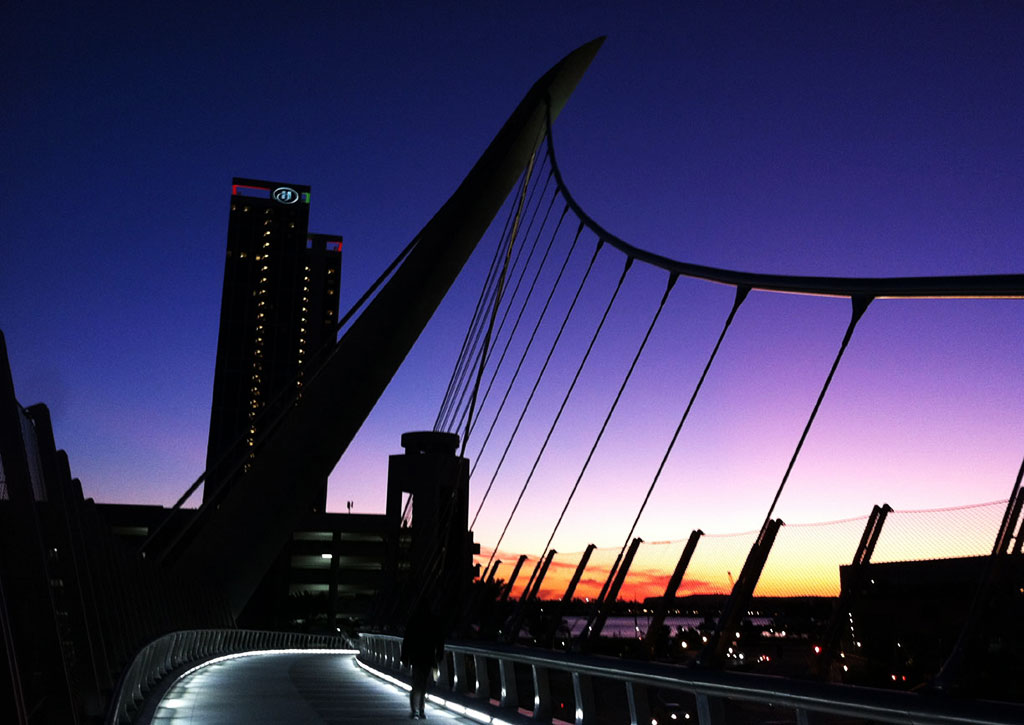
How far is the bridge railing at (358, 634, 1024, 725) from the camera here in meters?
3.56

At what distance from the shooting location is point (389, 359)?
2264 cm

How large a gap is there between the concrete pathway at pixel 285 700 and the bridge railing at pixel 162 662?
19 cm

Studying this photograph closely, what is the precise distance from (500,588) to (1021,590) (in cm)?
913

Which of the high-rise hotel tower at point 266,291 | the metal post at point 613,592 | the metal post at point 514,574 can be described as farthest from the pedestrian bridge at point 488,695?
the high-rise hotel tower at point 266,291

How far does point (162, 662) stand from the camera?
12398 millimetres

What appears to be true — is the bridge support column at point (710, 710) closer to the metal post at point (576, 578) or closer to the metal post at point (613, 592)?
the metal post at point (613, 592)

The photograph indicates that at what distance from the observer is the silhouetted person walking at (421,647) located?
32.5 ft

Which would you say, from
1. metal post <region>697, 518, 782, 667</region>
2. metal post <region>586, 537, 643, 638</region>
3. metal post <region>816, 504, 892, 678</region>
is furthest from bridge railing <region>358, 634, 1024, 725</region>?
metal post <region>586, 537, 643, 638</region>

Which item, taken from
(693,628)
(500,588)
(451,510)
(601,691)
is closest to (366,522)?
(601,691)

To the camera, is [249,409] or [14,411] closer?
[14,411]

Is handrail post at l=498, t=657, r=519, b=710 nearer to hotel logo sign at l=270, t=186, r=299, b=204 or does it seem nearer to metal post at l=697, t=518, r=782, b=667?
metal post at l=697, t=518, r=782, b=667

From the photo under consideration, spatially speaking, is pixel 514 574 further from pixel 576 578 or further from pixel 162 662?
pixel 162 662

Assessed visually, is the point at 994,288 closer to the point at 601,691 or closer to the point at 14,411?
the point at 14,411

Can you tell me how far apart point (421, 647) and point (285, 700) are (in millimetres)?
1690
